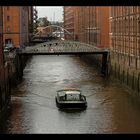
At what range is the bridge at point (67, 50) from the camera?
50.8m

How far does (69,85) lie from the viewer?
4069 cm

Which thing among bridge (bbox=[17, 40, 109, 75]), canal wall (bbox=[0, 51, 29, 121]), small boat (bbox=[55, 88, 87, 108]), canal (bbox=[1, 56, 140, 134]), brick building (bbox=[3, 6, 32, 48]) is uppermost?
brick building (bbox=[3, 6, 32, 48])

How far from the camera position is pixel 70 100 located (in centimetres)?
2898

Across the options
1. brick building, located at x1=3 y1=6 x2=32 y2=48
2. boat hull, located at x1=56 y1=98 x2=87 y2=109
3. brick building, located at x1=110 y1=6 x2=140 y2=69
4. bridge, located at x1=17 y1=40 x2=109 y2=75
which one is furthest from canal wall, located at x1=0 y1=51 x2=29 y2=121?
brick building, located at x1=3 y1=6 x2=32 y2=48

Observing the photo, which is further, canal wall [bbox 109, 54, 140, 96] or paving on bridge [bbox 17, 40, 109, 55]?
paving on bridge [bbox 17, 40, 109, 55]

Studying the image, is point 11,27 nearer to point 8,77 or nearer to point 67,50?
point 67,50

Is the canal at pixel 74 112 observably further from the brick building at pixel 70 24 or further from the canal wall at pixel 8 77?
the brick building at pixel 70 24

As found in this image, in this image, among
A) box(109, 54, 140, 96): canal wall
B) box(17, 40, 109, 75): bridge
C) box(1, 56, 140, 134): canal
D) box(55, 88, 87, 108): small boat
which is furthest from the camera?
box(17, 40, 109, 75): bridge

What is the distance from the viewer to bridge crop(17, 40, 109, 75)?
50.8 m

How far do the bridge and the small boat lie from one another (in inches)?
814

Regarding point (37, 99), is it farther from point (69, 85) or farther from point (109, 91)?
point (69, 85)

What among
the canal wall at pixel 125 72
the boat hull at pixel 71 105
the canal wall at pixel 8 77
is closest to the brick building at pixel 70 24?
the canal wall at pixel 8 77

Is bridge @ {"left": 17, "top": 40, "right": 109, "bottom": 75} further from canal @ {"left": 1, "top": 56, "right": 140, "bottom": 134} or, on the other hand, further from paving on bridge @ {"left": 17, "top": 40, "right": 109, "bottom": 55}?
canal @ {"left": 1, "top": 56, "right": 140, "bottom": 134}

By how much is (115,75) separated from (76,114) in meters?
18.0
